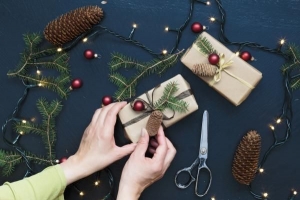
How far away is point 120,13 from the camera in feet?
4.48

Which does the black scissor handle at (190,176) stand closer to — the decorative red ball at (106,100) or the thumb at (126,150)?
the thumb at (126,150)

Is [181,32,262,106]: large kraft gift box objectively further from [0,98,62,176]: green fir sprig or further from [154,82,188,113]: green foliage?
[0,98,62,176]: green fir sprig

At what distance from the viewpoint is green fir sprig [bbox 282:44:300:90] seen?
1.29 m

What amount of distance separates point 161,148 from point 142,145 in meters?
0.06

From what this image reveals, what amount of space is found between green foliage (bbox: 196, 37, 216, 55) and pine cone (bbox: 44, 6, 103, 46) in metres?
0.32

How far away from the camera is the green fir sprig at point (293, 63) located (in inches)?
50.8

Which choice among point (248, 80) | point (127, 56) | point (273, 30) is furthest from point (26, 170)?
point (273, 30)

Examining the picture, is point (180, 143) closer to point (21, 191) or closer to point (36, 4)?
point (21, 191)

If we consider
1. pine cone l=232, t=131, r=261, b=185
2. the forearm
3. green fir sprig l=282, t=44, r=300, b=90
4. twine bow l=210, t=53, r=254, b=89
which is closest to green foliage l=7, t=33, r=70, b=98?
the forearm

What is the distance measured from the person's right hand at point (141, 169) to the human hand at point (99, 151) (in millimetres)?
50

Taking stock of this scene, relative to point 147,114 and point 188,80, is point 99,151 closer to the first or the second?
point 147,114

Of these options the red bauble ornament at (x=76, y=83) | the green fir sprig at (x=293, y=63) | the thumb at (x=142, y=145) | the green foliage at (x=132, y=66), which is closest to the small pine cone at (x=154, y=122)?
the thumb at (x=142, y=145)

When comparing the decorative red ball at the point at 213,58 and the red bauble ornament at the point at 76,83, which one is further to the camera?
the red bauble ornament at the point at 76,83

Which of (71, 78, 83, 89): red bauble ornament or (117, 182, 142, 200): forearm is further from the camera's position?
(71, 78, 83, 89): red bauble ornament
